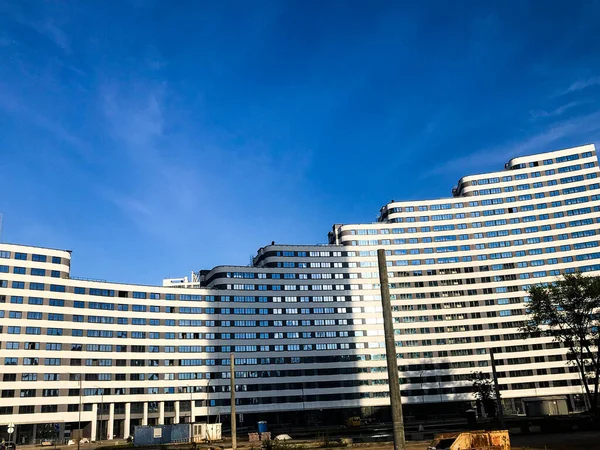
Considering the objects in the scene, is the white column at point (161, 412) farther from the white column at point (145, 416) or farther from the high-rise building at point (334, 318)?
the white column at point (145, 416)

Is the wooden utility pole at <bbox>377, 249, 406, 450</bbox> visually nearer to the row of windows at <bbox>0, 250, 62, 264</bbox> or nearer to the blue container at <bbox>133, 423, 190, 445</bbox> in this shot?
the blue container at <bbox>133, 423, 190, 445</bbox>

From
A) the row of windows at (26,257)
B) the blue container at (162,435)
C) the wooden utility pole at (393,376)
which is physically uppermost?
the row of windows at (26,257)

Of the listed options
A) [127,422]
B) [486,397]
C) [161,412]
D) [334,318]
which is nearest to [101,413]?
[127,422]

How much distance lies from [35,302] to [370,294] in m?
85.0

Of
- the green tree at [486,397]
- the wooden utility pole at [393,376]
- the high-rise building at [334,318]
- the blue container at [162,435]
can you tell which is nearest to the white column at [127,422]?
the high-rise building at [334,318]

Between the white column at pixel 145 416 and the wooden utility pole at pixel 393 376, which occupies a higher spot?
the wooden utility pole at pixel 393 376

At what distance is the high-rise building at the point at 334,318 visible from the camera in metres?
117

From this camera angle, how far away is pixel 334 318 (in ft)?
474

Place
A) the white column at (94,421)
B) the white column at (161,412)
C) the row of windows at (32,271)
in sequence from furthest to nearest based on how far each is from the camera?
1. the white column at (161,412)
2. the white column at (94,421)
3. the row of windows at (32,271)

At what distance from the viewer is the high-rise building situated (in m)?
117

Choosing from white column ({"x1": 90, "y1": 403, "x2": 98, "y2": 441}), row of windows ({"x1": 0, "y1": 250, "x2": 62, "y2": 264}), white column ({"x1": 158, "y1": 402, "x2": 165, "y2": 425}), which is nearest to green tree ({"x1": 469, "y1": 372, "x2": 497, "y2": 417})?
white column ({"x1": 158, "y1": 402, "x2": 165, "y2": 425})

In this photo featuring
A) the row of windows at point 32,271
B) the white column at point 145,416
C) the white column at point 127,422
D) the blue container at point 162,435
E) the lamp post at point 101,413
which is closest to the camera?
the blue container at point 162,435

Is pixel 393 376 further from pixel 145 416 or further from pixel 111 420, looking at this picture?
pixel 145 416

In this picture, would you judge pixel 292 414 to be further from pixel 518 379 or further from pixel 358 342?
pixel 518 379
